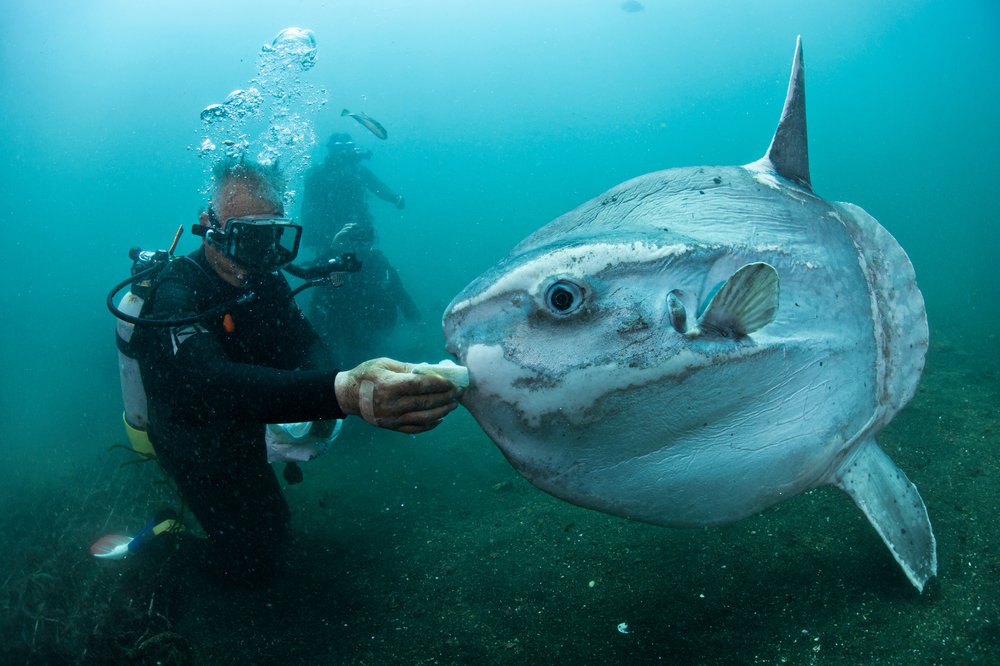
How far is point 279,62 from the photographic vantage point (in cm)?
1305

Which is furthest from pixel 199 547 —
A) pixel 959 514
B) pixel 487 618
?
pixel 959 514

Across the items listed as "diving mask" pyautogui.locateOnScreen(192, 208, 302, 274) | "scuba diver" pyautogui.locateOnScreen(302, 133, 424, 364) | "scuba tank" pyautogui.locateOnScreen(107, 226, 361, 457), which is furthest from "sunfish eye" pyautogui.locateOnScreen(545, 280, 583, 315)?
"scuba diver" pyautogui.locateOnScreen(302, 133, 424, 364)

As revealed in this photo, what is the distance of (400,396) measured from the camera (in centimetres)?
172

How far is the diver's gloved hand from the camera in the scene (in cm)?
162

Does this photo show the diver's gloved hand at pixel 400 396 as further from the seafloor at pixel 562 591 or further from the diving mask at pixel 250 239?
the diving mask at pixel 250 239

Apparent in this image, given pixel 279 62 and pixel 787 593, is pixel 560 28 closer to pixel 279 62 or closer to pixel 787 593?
pixel 279 62

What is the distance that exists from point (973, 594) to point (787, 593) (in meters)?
0.88

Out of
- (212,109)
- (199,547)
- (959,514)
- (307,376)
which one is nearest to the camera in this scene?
(307,376)

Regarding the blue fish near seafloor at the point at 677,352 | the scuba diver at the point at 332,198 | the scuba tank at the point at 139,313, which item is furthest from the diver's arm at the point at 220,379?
the scuba diver at the point at 332,198

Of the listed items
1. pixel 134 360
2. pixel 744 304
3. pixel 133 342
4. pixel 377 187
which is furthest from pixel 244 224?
pixel 377 187

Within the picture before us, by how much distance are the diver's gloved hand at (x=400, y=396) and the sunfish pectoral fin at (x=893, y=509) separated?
1.79 m

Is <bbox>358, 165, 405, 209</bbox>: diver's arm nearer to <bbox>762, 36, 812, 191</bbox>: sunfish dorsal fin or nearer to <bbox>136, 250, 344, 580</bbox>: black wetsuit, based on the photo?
<bbox>136, 250, 344, 580</bbox>: black wetsuit

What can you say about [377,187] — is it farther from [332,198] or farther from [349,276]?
[349,276]

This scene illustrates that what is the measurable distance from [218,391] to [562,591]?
93.9 inches
